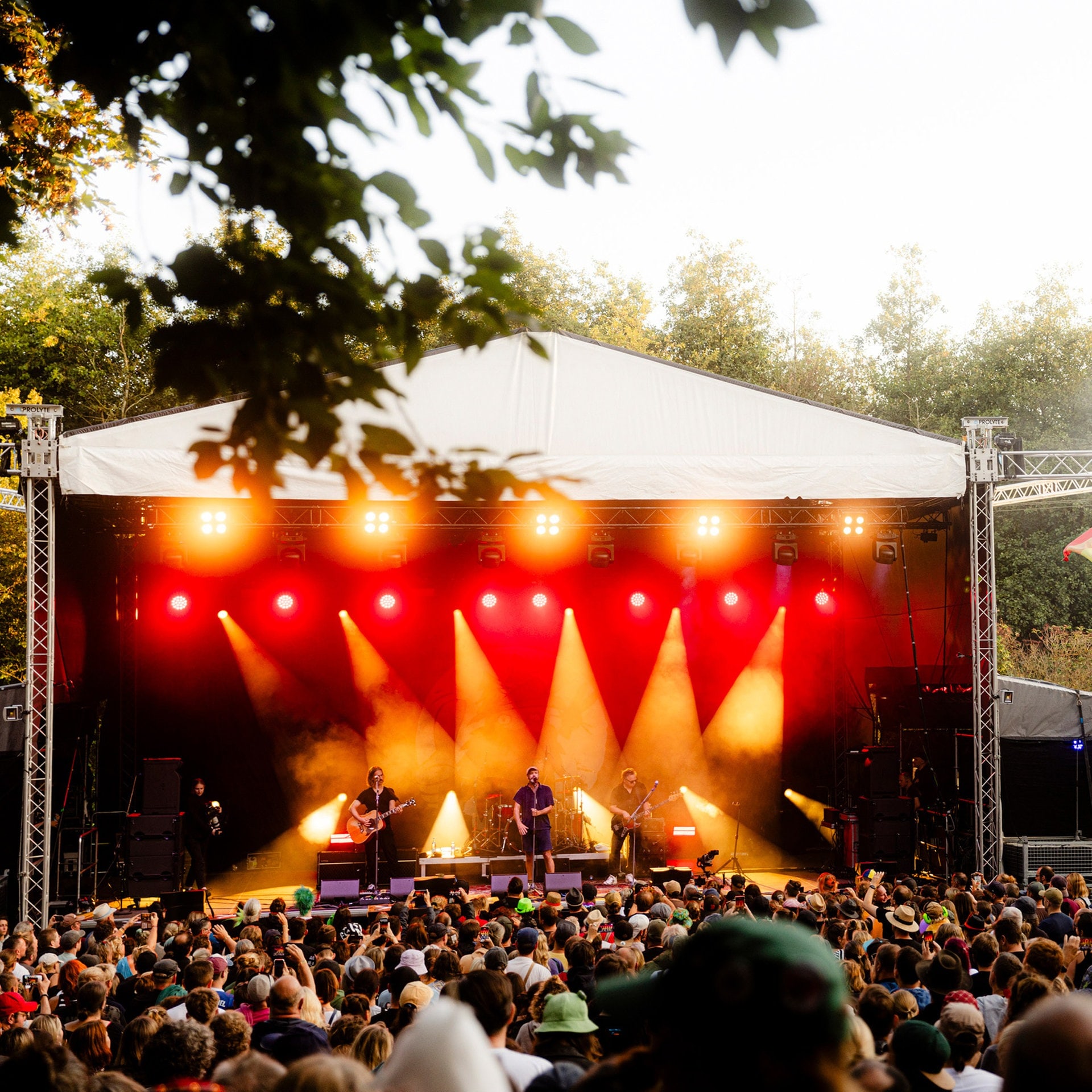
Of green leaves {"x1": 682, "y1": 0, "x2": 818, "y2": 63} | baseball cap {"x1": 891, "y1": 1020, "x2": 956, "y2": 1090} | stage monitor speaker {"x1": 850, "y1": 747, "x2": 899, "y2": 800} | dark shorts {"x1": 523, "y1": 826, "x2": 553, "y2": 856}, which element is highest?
green leaves {"x1": 682, "y1": 0, "x2": 818, "y2": 63}

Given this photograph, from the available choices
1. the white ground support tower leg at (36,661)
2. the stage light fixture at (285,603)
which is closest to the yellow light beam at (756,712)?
the stage light fixture at (285,603)

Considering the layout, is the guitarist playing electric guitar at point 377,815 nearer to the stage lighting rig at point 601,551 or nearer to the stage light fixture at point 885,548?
the stage lighting rig at point 601,551

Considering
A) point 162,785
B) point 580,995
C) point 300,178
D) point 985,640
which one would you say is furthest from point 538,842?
point 300,178

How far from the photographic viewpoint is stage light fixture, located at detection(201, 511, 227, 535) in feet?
38.8

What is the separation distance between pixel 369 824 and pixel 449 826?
7.81ft

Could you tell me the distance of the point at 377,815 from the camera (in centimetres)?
1345

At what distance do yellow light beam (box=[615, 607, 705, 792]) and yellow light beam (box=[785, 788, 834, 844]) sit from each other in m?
1.32

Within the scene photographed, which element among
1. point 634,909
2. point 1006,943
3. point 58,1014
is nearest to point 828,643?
point 634,909

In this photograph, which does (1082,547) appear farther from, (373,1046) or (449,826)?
(373,1046)

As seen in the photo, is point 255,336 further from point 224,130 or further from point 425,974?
point 425,974

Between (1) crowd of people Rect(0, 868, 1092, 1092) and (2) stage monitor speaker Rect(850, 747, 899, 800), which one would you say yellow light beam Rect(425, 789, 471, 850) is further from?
(2) stage monitor speaker Rect(850, 747, 899, 800)

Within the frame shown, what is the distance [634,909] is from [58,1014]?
416cm

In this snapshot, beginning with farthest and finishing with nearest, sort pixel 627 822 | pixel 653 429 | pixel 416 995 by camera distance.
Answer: pixel 627 822, pixel 653 429, pixel 416 995

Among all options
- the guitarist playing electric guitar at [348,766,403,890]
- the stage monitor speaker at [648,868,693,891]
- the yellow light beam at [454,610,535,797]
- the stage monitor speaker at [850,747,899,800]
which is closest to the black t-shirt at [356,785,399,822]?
the guitarist playing electric guitar at [348,766,403,890]
